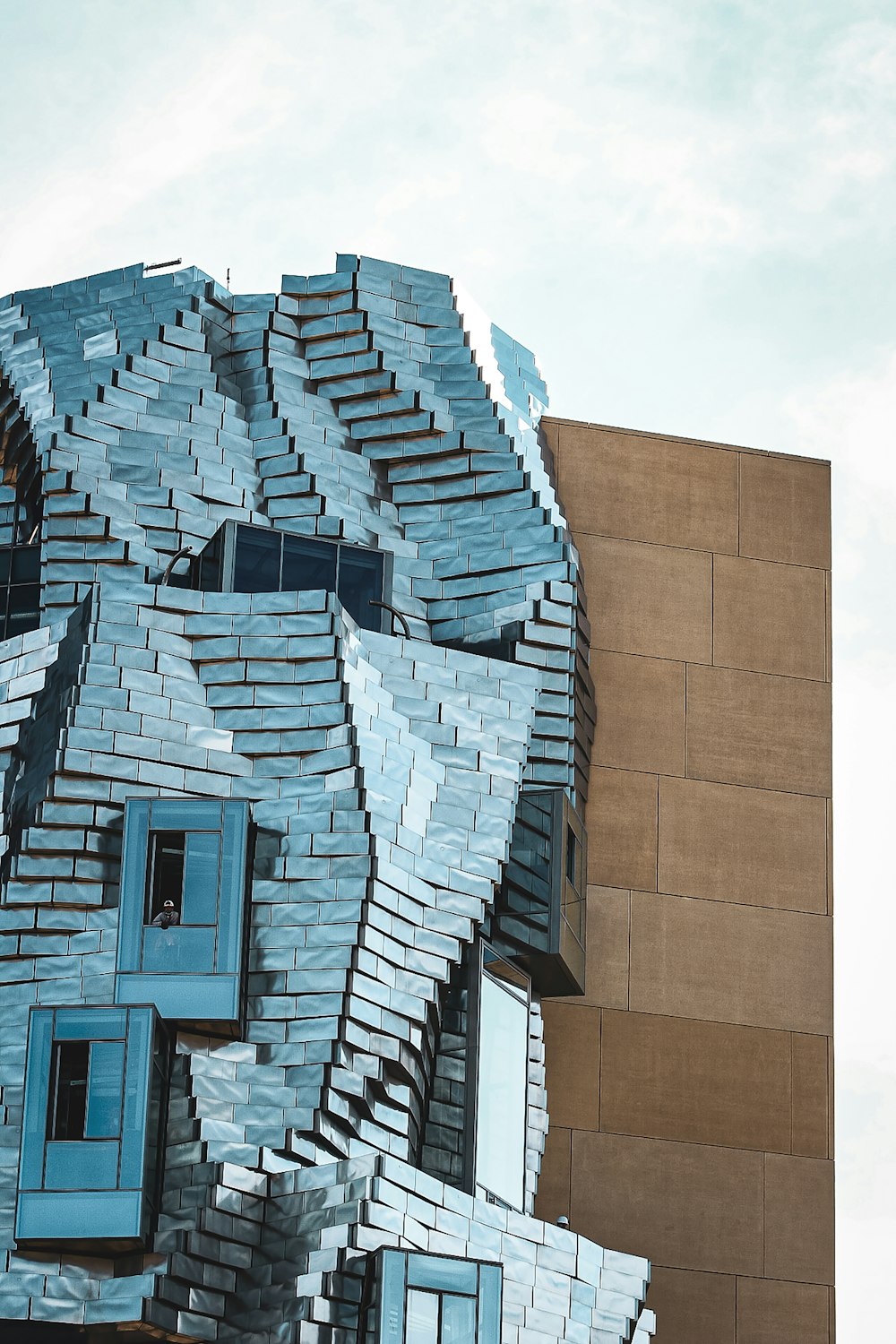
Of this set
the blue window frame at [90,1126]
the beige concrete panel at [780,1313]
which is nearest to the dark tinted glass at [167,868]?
the blue window frame at [90,1126]

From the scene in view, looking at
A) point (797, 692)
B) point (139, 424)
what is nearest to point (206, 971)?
point (139, 424)

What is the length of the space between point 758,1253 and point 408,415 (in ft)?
49.9

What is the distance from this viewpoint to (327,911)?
30688 mm

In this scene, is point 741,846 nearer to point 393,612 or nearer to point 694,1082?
point 694,1082

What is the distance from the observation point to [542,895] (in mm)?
35188

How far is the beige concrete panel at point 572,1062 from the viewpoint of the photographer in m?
37.4

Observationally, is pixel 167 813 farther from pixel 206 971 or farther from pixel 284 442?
pixel 284 442

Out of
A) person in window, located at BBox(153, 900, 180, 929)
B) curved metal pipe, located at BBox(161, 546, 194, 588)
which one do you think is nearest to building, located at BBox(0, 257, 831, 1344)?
person in window, located at BBox(153, 900, 180, 929)

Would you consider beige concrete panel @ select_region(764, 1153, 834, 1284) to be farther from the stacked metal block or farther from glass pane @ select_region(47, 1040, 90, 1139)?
glass pane @ select_region(47, 1040, 90, 1139)

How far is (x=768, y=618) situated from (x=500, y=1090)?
40.2ft

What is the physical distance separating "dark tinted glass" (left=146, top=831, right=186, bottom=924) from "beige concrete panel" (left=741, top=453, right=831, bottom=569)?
15.6 m

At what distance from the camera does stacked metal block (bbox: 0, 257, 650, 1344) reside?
2883 centimetres

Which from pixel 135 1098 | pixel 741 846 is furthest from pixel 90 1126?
pixel 741 846

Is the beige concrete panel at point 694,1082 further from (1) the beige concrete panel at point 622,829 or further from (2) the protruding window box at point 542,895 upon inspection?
(1) the beige concrete panel at point 622,829
